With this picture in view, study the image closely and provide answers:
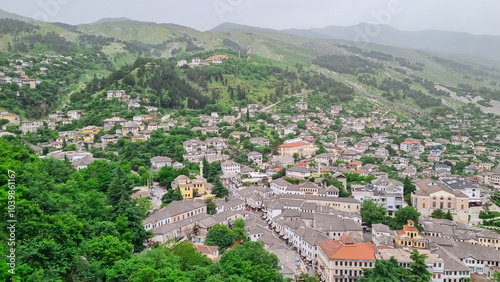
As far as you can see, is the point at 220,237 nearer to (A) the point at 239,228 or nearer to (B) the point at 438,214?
(A) the point at 239,228

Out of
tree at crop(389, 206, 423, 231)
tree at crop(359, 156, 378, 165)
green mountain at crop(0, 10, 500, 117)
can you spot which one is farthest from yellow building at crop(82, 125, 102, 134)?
tree at crop(389, 206, 423, 231)

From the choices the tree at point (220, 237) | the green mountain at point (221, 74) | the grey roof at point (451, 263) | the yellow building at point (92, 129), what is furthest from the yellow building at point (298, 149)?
the grey roof at point (451, 263)

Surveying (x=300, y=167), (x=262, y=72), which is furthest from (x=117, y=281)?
(x=262, y=72)

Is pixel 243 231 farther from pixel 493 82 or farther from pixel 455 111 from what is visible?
pixel 493 82

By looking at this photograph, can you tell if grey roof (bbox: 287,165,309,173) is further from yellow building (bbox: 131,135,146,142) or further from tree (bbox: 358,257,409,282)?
tree (bbox: 358,257,409,282)

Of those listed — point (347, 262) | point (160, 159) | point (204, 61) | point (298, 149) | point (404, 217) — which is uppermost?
point (204, 61)

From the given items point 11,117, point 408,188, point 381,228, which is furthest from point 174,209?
point 11,117
